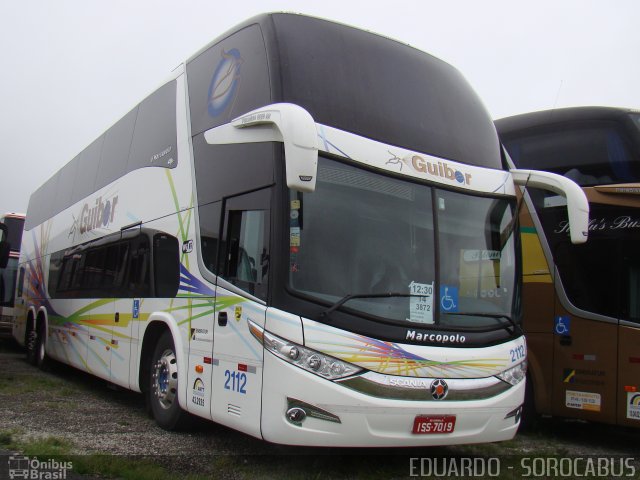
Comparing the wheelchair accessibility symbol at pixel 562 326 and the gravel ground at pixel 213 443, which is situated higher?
the wheelchair accessibility symbol at pixel 562 326

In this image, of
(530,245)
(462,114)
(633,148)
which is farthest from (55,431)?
(633,148)

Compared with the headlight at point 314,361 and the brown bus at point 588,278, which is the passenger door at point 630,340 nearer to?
the brown bus at point 588,278

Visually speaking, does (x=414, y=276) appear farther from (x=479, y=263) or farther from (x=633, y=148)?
(x=633, y=148)

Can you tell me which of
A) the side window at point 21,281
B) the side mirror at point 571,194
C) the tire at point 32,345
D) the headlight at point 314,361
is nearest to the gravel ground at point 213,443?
the headlight at point 314,361

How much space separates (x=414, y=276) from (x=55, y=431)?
12.8 feet

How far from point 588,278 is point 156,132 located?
5.49 metres

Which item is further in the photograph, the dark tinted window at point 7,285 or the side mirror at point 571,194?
the dark tinted window at point 7,285

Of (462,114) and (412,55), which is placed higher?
(412,55)

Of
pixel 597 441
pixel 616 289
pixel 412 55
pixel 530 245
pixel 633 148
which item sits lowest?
pixel 597 441

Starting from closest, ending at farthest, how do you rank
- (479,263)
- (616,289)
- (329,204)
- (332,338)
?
(332,338) < (329,204) < (479,263) < (616,289)

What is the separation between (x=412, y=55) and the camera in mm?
6754

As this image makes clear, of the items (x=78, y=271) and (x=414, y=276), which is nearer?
(x=414, y=276)

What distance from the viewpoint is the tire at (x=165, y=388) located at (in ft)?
22.1

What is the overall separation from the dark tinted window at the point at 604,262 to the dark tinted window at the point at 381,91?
1987 millimetres
